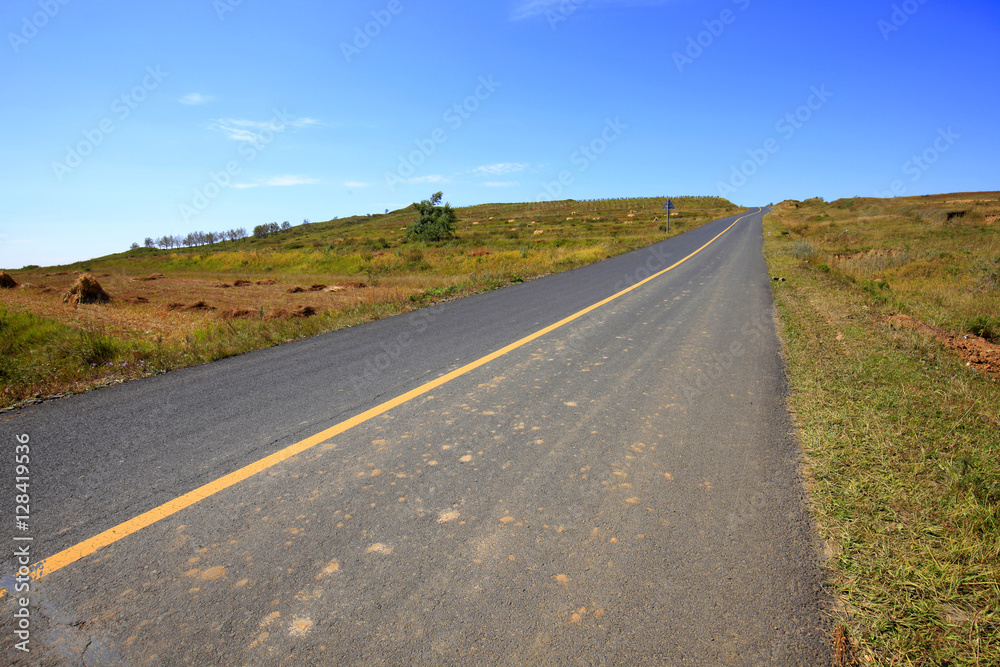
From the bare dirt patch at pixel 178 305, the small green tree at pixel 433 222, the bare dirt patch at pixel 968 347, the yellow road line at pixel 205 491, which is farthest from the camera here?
the small green tree at pixel 433 222

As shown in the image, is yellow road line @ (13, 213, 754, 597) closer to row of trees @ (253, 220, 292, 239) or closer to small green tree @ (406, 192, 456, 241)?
small green tree @ (406, 192, 456, 241)

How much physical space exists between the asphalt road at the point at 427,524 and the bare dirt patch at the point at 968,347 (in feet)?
9.75

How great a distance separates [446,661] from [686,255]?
21.2 meters

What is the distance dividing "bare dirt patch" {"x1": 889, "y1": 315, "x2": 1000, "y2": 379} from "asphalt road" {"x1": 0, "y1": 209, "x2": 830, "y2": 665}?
2.97 meters

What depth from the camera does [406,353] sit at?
19.2ft

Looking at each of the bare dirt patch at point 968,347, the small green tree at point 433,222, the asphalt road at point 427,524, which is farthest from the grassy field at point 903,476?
the small green tree at point 433,222

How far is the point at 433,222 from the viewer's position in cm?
4984

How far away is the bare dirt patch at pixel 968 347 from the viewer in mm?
5473

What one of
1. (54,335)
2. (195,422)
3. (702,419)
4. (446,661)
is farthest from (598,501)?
(54,335)

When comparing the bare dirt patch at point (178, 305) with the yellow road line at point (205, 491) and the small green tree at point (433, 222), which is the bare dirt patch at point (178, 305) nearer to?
Result: the yellow road line at point (205, 491)

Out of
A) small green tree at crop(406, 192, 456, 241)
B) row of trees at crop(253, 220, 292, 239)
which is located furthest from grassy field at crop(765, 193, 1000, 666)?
row of trees at crop(253, 220, 292, 239)

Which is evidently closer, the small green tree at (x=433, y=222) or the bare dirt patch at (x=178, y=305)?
the bare dirt patch at (x=178, y=305)

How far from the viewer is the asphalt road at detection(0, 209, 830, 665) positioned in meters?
1.69

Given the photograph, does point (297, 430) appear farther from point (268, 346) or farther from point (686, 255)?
point (686, 255)
